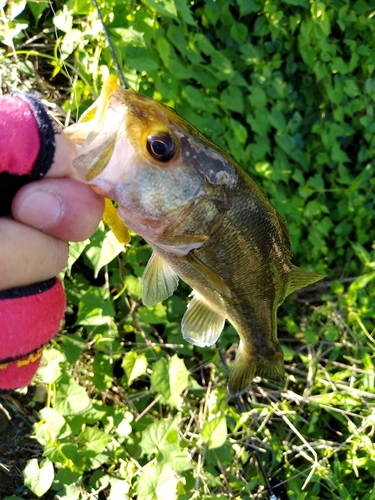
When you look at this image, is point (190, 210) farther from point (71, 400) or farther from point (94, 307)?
point (71, 400)

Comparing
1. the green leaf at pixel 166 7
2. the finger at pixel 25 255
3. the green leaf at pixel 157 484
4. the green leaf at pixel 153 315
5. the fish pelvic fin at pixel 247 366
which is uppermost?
the green leaf at pixel 166 7

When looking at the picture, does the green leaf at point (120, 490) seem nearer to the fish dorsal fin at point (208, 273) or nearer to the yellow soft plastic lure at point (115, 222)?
the fish dorsal fin at point (208, 273)

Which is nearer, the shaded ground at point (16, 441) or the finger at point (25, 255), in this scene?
the finger at point (25, 255)

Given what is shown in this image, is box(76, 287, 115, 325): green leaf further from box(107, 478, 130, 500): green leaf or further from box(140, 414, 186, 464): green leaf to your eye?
box(107, 478, 130, 500): green leaf

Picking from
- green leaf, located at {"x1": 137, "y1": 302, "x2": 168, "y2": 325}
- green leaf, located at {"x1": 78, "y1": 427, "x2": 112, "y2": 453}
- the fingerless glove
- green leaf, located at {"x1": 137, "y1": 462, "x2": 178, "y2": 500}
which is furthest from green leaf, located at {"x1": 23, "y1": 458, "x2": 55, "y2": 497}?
the fingerless glove

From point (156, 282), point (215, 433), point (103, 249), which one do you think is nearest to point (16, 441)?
point (215, 433)

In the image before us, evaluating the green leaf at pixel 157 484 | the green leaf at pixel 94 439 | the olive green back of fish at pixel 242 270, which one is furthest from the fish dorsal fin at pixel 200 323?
the green leaf at pixel 94 439
